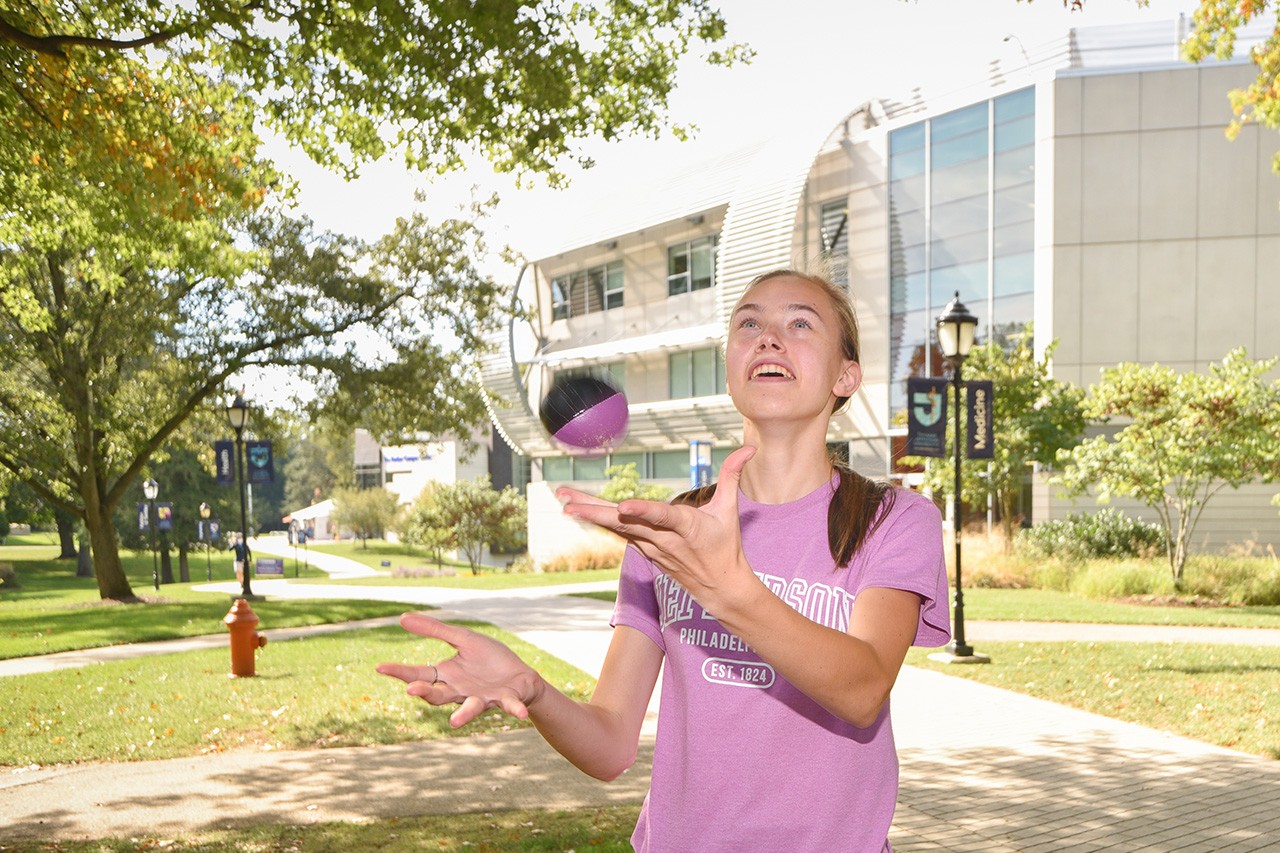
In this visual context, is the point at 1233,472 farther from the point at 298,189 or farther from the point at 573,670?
the point at 298,189

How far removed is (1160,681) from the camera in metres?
11.9

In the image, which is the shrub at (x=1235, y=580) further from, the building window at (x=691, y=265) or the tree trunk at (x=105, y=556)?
the tree trunk at (x=105, y=556)

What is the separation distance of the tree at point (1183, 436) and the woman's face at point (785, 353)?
1946 centimetres

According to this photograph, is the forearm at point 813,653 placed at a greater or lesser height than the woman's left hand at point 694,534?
lesser

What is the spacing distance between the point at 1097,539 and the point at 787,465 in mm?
25659

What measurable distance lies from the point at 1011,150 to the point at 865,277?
604 cm

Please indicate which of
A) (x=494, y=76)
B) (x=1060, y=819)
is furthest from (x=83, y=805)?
(x=494, y=76)

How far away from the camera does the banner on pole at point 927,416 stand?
15.1 meters

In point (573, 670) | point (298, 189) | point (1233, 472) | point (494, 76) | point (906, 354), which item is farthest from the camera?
point (906, 354)

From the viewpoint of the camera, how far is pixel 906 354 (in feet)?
113

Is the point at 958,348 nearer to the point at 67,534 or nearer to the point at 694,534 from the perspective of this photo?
the point at 694,534

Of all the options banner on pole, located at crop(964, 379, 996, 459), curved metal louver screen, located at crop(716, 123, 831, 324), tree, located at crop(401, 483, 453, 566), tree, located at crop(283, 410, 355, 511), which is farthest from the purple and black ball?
tree, located at crop(283, 410, 355, 511)

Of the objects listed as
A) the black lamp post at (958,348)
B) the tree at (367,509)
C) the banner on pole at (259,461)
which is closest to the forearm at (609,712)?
the black lamp post at (958,348)

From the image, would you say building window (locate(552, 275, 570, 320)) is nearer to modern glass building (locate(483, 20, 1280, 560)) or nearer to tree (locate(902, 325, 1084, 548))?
modern glass building (locate(483, 20, 1280, 560))
